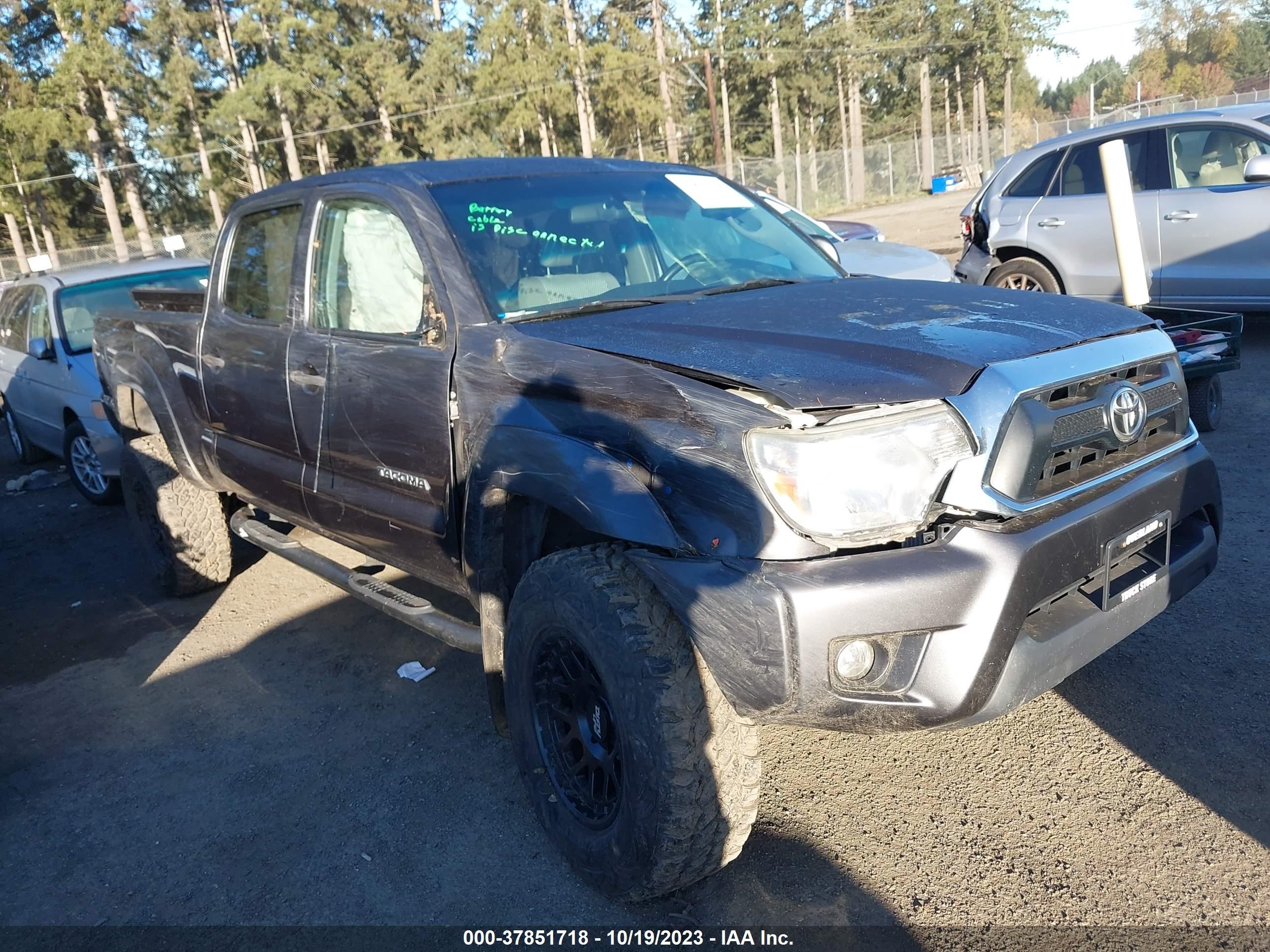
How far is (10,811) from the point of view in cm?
349

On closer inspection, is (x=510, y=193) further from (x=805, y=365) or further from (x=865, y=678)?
(x=865, y=678)

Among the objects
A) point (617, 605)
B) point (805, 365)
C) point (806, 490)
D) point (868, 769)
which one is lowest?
point (868, 769)

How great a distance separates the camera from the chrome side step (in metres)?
3.28

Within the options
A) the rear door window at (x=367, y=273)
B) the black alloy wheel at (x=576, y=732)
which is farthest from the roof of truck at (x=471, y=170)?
the black alloy wheel at (x=576, y=732)

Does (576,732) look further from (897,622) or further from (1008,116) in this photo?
(1008,116)

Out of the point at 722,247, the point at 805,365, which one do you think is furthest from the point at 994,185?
the point at 805,365

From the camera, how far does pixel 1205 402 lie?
19.2 feet

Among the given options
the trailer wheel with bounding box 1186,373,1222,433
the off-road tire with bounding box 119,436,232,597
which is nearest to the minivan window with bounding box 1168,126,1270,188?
the trailer wheel with bounding box 1186,373,1222,433

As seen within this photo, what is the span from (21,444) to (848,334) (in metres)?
8.97

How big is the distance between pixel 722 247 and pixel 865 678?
1990 millimetres

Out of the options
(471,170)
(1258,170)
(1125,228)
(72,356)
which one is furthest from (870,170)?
(471,170)

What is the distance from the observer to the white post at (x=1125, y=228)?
4.82 m

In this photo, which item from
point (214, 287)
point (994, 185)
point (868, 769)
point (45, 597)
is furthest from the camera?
point (994, 185)

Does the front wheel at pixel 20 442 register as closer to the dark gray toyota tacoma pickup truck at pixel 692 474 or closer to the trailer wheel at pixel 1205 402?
the dark gray toyota tacoma pickup truck at pixel 692 474
